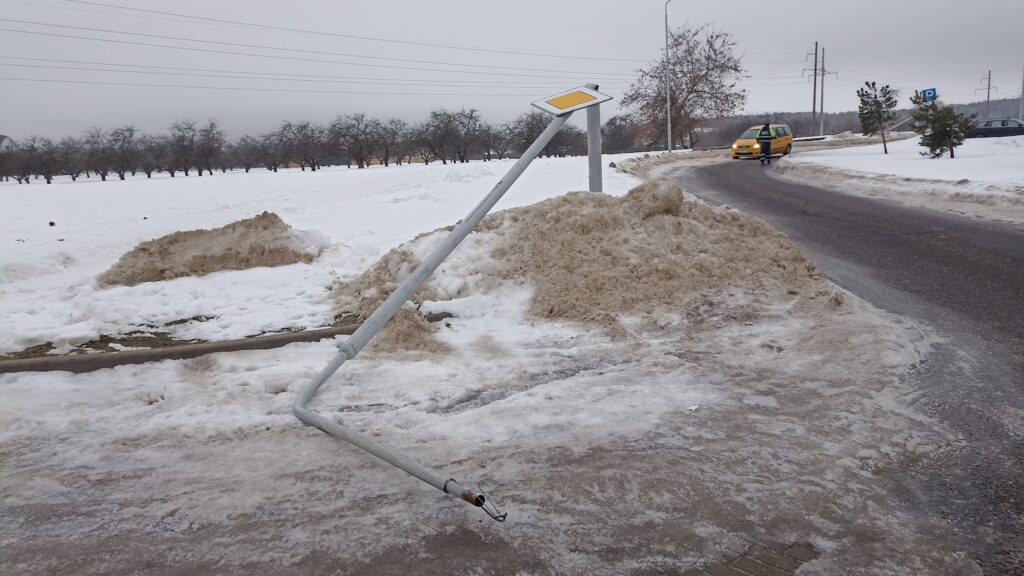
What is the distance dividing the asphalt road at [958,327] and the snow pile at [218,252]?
6749 millimetres

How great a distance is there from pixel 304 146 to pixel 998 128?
158ft

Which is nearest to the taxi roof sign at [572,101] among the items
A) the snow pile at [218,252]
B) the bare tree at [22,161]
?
the snow pile at [218,252]

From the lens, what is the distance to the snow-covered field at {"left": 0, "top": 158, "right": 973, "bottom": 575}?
270 cm

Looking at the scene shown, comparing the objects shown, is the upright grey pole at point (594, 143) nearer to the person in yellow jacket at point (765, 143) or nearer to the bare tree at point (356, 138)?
the person in yellow jacket at point (765, 143)

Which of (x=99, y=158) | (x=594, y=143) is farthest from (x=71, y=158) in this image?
(x=594, y=143)

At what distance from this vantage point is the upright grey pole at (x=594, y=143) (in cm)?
655

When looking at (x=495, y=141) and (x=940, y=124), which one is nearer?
(x=940, y=124)

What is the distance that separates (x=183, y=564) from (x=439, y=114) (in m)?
55.4

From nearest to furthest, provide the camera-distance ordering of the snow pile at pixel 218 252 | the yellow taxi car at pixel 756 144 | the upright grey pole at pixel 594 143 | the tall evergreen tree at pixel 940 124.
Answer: the upright grey pole at pixel 594 143, the snow pile at pixel 218 252, the tall evergreen tree at pixel 940 124, the yellow taxi car at pixel 756 144

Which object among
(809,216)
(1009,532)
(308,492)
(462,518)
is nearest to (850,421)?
(1009,532)

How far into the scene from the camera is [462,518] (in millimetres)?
2908

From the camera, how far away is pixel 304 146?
52656 millimetres

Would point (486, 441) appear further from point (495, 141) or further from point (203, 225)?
point (495, 141)

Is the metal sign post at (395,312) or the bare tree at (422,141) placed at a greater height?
the bare tree at (422,141)
